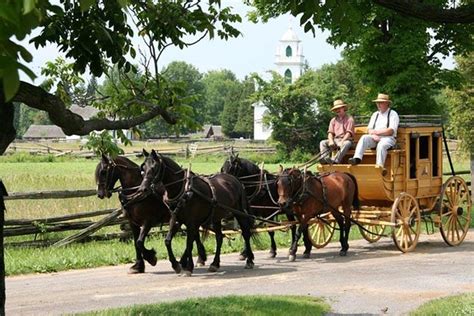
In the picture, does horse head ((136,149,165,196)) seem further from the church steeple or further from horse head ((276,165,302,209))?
the church steeple

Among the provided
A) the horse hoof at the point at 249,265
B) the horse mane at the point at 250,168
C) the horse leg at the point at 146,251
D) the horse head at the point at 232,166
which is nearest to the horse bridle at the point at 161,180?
the horse leg at the point at 146,251

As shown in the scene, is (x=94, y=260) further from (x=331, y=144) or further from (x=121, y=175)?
(x=331, y=144)

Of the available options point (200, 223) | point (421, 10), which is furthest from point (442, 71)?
point (421, 10)

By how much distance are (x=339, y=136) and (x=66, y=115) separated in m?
9.69

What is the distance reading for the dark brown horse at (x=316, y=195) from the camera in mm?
13945

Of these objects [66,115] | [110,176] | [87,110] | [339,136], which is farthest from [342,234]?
[87,110]

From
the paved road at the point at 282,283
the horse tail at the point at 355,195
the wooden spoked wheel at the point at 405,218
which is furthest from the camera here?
the horse tail at the point at 355,195

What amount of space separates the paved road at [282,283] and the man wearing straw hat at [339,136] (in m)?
2.06

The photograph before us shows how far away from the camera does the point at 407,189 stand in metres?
15.2

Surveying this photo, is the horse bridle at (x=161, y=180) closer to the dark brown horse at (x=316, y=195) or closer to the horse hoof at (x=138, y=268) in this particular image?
the horse hoof at (x=138, y=268)

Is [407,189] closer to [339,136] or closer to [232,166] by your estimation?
[339,136]

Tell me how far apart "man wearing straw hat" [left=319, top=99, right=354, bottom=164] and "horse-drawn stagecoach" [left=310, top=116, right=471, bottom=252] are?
0.23m

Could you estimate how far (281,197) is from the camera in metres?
13.9

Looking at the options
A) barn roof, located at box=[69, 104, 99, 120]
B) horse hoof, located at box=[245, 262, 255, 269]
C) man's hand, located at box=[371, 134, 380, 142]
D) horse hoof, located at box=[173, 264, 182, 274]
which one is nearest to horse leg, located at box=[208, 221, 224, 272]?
horse hoof, located at box=[245, 262, 255, 269]
